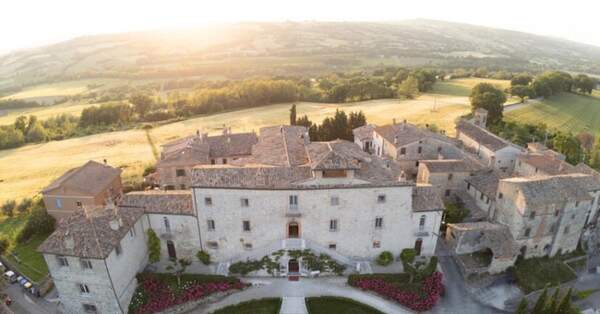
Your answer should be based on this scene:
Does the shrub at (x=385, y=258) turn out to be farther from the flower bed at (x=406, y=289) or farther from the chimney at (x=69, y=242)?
the chimney at (x=69, y=242)

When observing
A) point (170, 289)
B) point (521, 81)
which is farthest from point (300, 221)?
point (521, 81)

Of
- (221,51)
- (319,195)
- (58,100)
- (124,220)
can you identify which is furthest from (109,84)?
(319,195)

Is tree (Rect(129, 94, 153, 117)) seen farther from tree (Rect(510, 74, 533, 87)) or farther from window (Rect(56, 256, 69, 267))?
tree (Rect(510, 74, 533, 87))

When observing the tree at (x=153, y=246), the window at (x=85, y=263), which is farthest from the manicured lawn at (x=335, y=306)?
the window at (x=85, y=263)

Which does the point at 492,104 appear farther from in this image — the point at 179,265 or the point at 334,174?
the point at 179,265

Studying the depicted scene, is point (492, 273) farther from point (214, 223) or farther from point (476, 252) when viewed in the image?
point (214, 223)
